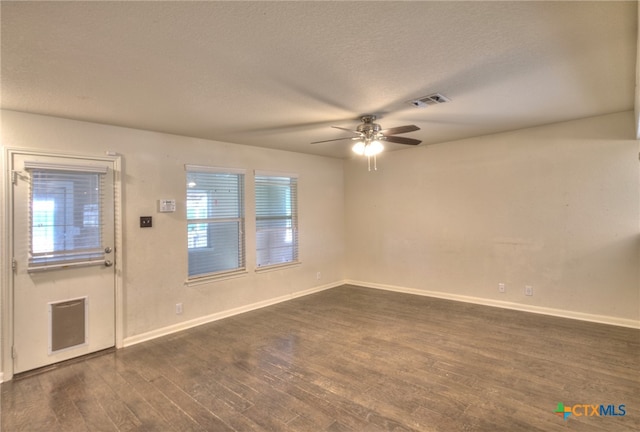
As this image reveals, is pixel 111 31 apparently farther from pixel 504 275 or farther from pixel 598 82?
pixel 504 275

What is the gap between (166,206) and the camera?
3.92 m

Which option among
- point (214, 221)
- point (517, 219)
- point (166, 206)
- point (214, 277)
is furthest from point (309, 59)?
point (517, 219)

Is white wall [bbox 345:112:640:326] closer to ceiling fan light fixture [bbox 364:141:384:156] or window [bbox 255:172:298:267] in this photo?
window [bbox 255:172:298:267]

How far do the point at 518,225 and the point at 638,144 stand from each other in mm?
1491

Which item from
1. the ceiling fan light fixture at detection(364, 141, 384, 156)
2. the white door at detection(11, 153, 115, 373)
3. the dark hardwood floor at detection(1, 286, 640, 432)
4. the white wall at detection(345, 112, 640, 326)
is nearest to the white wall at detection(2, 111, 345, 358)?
the white door at detection(11, 153, 115, 373)

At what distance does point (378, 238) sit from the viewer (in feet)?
19.2

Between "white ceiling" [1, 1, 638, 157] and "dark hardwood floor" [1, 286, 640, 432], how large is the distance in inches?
96.3

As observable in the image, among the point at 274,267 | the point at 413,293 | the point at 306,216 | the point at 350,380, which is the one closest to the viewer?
the point at 350,380

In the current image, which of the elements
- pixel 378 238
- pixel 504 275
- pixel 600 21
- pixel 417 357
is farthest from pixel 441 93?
pixel 378 238

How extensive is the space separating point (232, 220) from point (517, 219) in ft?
13.1

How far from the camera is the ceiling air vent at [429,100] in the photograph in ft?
9.51

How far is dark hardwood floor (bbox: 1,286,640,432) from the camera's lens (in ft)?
7.17

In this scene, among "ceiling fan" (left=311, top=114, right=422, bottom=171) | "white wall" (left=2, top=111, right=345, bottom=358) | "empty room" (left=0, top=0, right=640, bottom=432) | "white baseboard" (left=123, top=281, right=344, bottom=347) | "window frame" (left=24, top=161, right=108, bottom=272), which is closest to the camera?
"empty room" (left=0, top=0, right=640, bottom=432)

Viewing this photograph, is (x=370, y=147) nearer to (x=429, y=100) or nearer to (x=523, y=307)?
(x=429, y=100)
